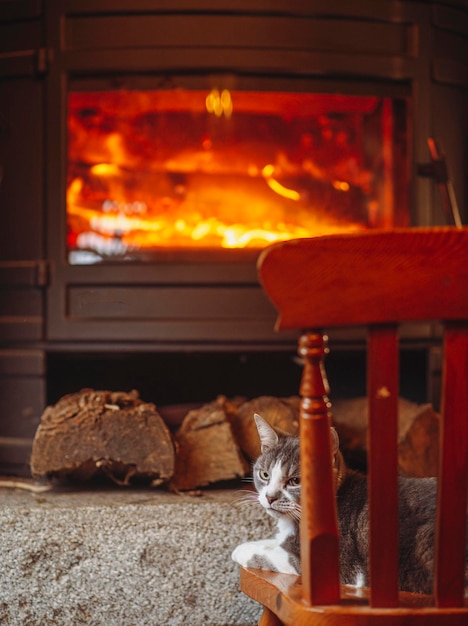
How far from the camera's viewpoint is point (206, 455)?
167 centimetres

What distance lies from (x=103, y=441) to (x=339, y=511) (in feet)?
1.83

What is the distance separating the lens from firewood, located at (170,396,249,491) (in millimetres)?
1649

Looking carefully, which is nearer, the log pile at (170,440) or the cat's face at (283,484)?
the cat's face at (283,484)

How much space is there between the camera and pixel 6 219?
183cm

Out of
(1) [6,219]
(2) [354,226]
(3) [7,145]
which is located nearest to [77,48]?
(3) [7,145]

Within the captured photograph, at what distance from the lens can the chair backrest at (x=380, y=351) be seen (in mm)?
749

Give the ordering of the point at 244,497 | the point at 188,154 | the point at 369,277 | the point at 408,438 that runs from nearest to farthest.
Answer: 1. the point at 369,277
2. the point at 244,497
3. the point at 408,438
4. the point at 188,154

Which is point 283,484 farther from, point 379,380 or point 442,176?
point 442,176

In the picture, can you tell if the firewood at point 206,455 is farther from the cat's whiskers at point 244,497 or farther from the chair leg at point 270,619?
the chair leg at point 270,619

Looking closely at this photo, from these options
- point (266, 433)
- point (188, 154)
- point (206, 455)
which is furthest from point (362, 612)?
point (188, 154)

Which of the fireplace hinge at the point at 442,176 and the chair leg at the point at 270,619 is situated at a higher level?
the fireplace hinge at the point at 442,176

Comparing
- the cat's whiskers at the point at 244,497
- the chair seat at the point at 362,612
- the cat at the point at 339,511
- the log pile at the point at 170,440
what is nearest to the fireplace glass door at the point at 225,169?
the log pile at the point at 170,440

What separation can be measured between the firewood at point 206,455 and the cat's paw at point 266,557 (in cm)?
37

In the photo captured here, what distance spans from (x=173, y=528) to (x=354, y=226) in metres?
0.88
